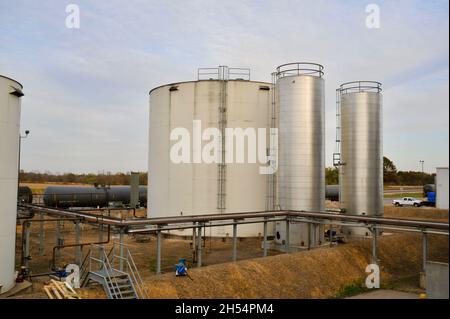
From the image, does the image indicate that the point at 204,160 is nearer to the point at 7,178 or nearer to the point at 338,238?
the point at 338,238

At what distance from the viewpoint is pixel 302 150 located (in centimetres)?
2252

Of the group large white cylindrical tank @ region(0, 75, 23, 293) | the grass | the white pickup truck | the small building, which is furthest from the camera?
the white pickup truck

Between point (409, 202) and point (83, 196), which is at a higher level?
point (83, 196)

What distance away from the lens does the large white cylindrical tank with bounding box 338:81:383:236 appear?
24.5m

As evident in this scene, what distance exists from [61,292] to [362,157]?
19.4 m

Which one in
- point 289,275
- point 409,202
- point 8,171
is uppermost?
point 8,171

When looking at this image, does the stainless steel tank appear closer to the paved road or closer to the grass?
the grass

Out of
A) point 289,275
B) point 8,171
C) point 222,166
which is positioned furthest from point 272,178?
point 8,171

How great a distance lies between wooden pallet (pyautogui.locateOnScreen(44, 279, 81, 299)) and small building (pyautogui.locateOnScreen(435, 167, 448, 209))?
36.3 feet

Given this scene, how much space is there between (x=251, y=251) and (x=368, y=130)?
11.0 meters

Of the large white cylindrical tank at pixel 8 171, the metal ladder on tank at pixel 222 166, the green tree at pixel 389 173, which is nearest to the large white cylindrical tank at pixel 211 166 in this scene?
the metal ladder on tank at pixel 222 166

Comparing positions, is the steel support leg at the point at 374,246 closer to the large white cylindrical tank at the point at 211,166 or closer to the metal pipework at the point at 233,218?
the metal pipework at the point at 233,218

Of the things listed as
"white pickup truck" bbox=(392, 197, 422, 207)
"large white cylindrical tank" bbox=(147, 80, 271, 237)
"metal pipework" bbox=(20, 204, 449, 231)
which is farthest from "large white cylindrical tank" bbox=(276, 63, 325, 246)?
"white pickup truck" bbox=(392, 197, 422, 207)

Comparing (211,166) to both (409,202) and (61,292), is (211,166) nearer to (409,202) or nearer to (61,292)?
(61,292)
